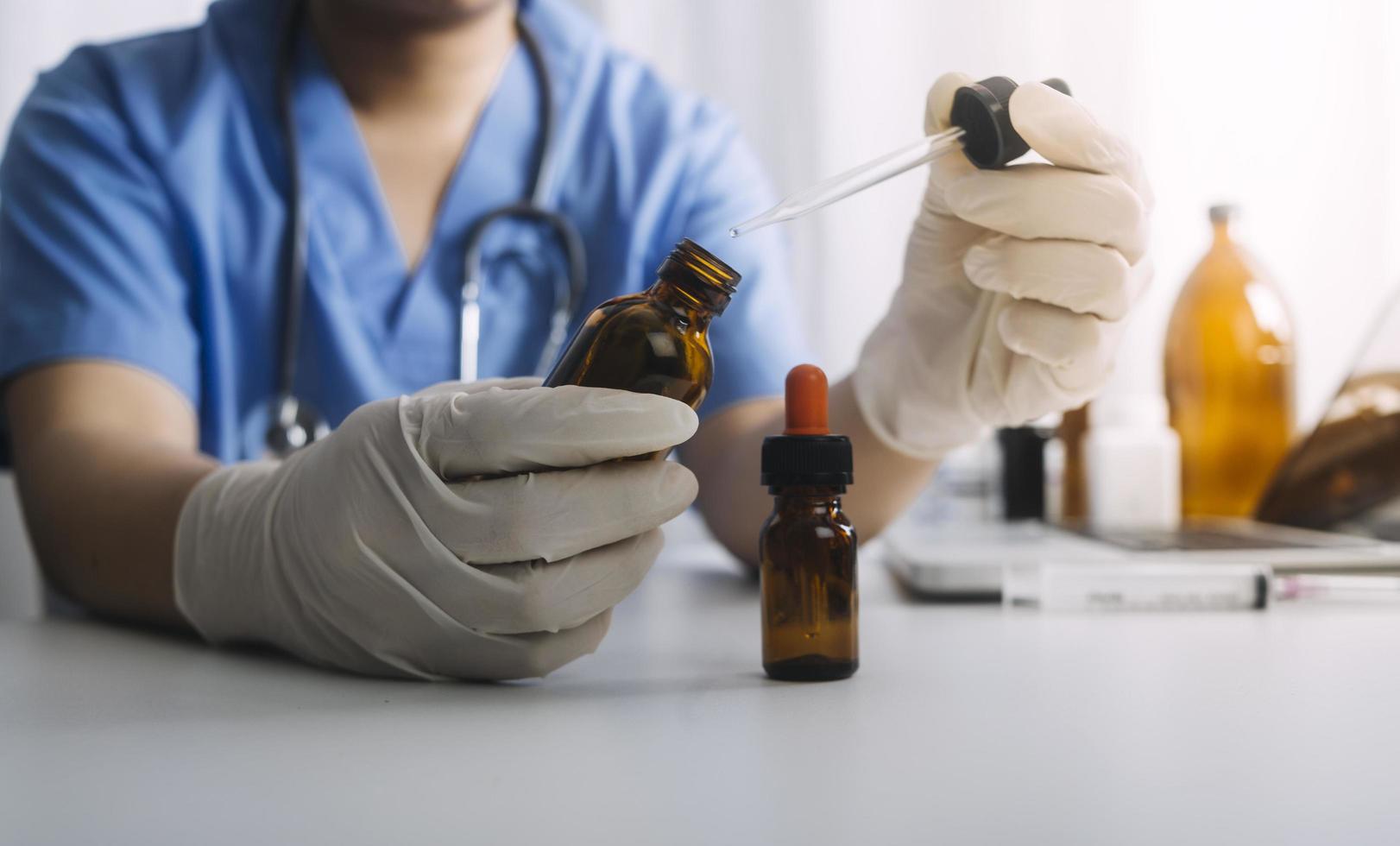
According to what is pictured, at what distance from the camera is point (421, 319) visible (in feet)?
3.51

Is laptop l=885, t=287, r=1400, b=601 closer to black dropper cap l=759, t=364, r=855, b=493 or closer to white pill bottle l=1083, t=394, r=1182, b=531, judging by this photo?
white pill bottle l=1083, t=394, r=1182, b=531

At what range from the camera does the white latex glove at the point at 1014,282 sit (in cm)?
60

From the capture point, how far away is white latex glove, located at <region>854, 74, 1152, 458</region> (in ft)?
1.97

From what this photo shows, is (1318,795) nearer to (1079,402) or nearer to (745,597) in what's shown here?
(1079,402)

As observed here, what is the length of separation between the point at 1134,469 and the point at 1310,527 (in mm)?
186

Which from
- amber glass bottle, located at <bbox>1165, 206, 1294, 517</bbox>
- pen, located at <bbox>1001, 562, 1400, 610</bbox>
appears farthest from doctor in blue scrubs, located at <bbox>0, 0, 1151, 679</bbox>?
amber glass bottle, located at <bbox>1165, 206, 1294, 517</bbox>

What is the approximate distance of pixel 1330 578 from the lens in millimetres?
772

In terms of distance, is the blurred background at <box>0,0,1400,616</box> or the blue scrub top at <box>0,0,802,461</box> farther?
the blurred background at <box>0,0,1400,616</box>

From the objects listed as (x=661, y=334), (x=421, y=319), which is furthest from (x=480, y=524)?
(x=421, y=319)

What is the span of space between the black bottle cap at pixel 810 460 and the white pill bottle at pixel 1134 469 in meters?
0.79

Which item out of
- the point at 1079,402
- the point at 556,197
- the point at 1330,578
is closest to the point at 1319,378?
the point at 1330,578

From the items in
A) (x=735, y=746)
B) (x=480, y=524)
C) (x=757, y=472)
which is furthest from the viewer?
(x=757, y=472)

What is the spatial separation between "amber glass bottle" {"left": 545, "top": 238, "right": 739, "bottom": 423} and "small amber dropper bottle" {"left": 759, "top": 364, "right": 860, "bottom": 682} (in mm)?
52

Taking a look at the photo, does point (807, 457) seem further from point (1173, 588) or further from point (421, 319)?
point (421, 319)
